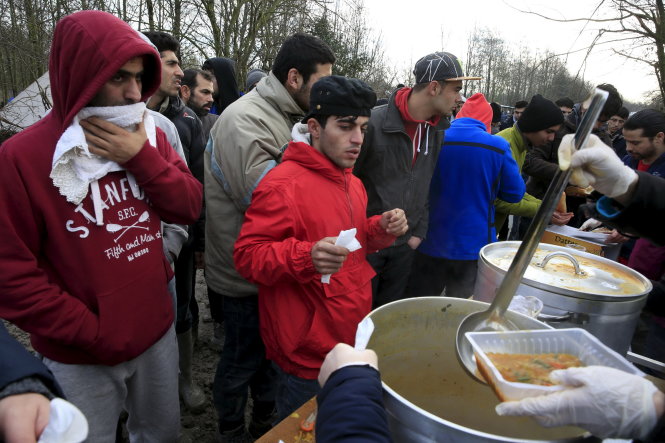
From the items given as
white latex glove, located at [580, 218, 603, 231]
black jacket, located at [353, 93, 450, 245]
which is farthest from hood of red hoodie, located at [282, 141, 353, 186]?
white latex glove, located at [580, 218, 603, 231]

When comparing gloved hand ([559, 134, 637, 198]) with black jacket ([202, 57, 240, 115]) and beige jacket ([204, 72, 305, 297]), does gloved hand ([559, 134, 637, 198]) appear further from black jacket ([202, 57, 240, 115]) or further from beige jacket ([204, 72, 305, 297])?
black jacket ([202, 57, 240, 115])

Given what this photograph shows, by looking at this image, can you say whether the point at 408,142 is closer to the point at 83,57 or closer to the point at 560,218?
the point at 560,218

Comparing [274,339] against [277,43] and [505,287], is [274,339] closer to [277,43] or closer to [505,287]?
[505,287]

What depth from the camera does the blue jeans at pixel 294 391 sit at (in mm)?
1813

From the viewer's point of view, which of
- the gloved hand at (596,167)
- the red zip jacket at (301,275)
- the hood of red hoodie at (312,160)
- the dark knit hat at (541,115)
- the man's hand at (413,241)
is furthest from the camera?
the dark knit hat at (541,115)

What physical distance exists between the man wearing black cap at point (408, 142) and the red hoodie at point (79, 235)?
1.73 metres

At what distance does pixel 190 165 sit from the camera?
324 centimetres

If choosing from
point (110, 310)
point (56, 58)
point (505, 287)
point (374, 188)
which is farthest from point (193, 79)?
point (505, 287)

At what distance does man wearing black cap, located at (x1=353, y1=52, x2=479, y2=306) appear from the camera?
3.03 m

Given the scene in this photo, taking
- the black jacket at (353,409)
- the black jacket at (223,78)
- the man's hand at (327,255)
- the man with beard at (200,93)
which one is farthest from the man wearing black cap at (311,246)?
the black jacket at (223,78)

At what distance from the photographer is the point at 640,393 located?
0.86 meters

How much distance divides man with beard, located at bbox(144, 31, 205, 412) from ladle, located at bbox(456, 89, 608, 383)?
2236 millimetres

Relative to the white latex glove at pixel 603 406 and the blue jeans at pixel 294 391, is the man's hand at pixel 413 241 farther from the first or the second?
the white latex glove at pixel 603 406

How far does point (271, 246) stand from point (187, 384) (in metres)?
1.95
